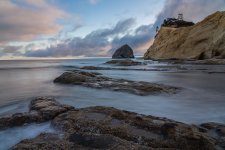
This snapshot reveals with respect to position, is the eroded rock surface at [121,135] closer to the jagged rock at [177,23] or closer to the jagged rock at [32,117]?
the jagged rock at [32,117]

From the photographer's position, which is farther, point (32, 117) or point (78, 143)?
point (32, 117)

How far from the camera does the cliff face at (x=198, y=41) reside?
45.0 metres

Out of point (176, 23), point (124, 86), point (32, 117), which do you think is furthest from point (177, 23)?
point (32, 117)

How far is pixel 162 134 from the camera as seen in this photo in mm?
3979

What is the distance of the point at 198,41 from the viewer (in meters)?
50.8

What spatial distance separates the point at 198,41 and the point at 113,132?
1986 inches

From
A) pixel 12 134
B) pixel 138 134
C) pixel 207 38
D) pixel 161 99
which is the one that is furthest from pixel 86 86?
pixel 207 38

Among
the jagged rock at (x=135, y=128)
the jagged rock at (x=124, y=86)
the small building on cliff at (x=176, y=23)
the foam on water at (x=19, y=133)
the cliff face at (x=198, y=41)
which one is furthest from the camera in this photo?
the small building on cliff at (x=176, y=23)

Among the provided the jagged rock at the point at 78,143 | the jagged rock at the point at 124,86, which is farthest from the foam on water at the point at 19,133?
the jagged rock at the point at 124,86

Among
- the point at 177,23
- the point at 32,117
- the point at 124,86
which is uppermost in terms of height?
the point at 177,23

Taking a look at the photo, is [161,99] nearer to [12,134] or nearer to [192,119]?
[192,119]

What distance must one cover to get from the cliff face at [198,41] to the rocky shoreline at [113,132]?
41.1 m

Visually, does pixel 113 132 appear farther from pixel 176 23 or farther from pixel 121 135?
pixel 176 23

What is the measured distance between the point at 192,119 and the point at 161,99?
2604mm
